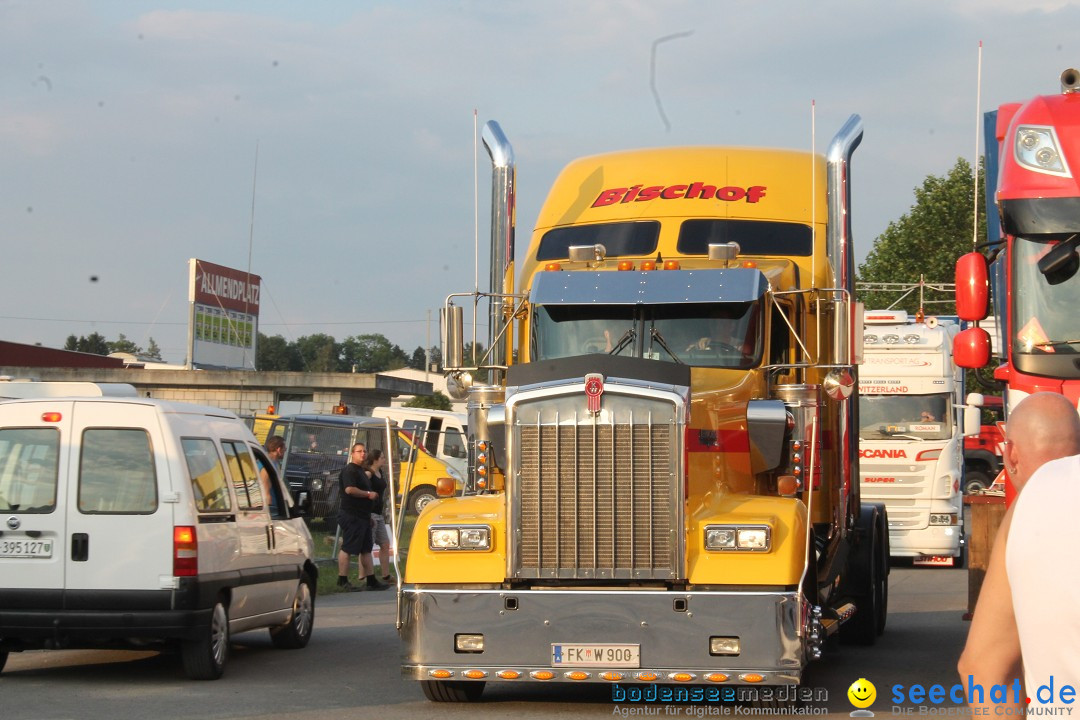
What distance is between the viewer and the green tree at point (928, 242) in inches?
2296

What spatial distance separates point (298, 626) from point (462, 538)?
4429 millimetres

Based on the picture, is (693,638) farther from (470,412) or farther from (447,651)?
(470,412)

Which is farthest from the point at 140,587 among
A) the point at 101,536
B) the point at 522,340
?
the point at 522,340

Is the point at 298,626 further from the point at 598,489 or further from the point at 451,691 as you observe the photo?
the point at 598,489

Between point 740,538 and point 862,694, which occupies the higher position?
point 740,538

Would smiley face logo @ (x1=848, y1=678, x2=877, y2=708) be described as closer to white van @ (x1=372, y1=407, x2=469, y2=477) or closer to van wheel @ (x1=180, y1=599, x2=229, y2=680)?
van wheel @ (x1=180, y1=599, x2=229, y2=680)

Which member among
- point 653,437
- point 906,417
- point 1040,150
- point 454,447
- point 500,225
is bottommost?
point 653,437

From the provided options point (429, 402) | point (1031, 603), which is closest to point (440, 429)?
point (429, 402)

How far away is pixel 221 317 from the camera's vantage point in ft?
175

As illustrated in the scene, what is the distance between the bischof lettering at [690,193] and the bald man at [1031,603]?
8287 mm

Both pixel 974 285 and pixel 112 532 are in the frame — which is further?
pixel 112 532

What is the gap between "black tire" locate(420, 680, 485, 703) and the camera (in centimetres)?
984

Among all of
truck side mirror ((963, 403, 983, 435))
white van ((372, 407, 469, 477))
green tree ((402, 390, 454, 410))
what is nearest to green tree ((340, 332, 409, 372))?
green tree ((402, 390, 454, 410))

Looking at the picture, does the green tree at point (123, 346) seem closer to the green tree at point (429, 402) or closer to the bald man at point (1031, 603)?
the green tree at point (429, 402)
